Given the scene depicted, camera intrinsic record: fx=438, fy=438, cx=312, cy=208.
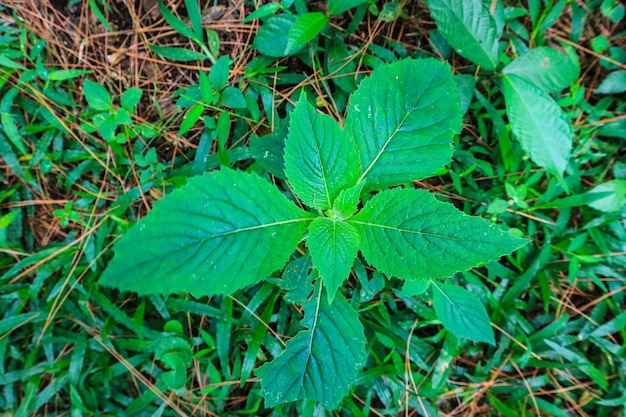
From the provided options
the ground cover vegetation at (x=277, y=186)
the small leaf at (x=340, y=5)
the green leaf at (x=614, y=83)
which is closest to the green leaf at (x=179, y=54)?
the ground cover vegetation at (x=277, y=186)

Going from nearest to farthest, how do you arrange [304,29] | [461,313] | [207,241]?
1. [207,241]
2. [461,313]
3. [304,29]

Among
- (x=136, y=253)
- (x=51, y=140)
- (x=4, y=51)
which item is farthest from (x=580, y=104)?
(x=4, y=51)

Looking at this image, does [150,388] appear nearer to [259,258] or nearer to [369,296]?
[369,296]

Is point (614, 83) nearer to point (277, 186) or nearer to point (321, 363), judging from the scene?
point (277, 186)

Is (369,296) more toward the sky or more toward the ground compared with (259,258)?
more toward the ground

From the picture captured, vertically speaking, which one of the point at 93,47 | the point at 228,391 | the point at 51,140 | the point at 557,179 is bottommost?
the point at 228,391

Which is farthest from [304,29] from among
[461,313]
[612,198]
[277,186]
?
[612,198]
